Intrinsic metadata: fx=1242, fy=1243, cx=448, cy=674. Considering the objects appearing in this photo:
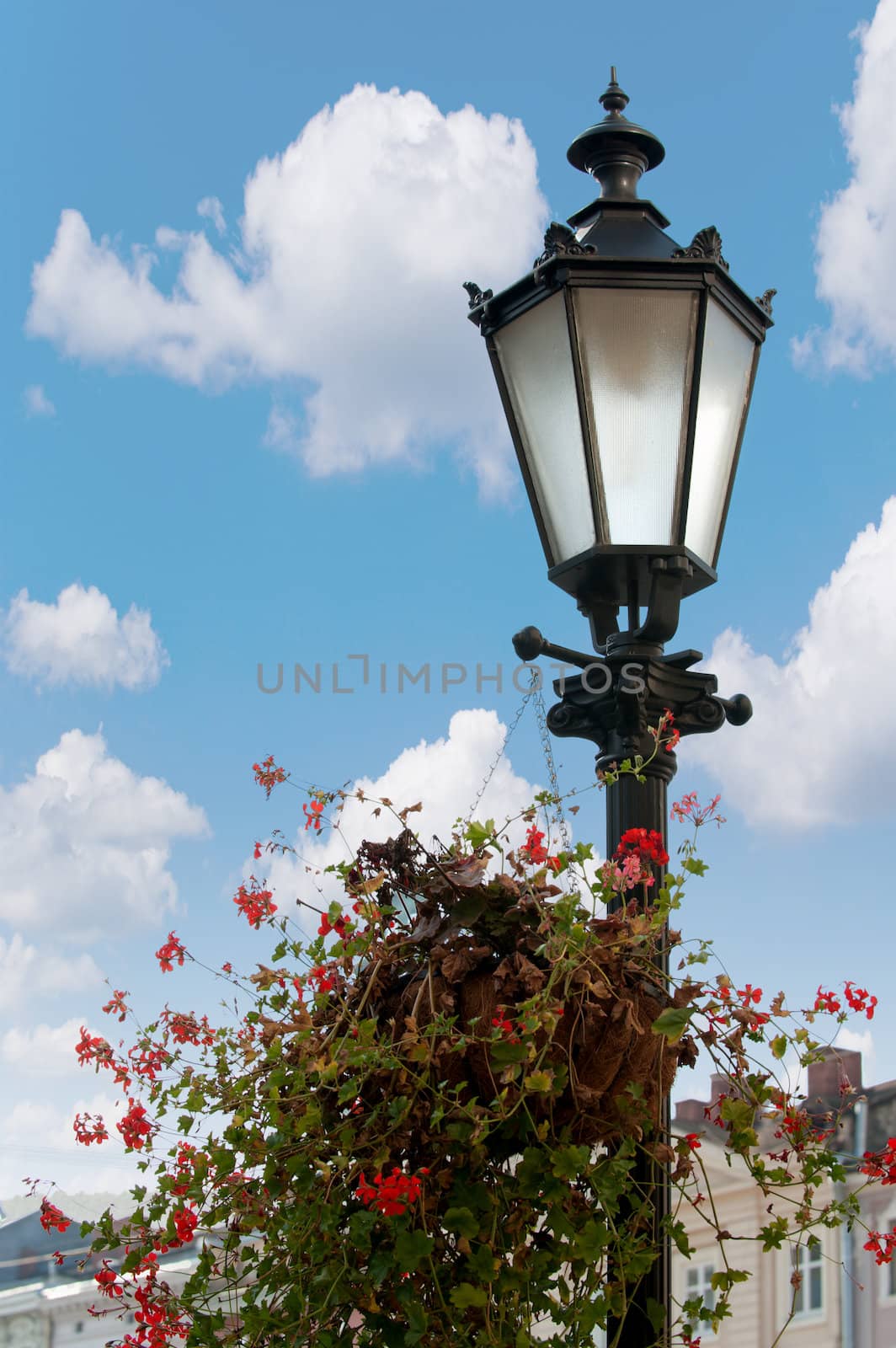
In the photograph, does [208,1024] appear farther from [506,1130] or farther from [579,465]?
[579,465]

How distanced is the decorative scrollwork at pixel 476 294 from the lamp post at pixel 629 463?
55mm

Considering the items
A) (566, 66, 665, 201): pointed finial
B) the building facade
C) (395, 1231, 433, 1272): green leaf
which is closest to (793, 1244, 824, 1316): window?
the building facade

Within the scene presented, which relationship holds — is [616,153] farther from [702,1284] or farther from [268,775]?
[702,1284]

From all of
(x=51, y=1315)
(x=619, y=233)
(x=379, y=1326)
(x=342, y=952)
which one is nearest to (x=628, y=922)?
(x=342, y=952)

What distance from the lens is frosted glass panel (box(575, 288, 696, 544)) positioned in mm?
2197

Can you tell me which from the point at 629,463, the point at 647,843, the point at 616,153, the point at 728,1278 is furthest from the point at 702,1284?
the point at 616,153

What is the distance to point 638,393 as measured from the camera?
2.22 meters

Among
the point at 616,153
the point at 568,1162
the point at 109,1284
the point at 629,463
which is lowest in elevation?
the point at 109,1284

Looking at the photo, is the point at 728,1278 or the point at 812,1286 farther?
the point at 812,1286

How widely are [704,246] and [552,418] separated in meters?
0.40

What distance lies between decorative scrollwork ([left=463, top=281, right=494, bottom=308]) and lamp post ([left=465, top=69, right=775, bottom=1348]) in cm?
6

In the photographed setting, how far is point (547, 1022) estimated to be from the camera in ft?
4.90

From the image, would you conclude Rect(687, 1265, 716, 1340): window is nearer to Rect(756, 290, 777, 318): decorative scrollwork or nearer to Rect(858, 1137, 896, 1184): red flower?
Rect(858, 1137, 896, 1184): red flower

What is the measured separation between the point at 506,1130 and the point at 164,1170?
0.58 meters
